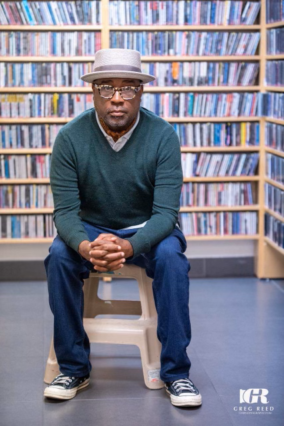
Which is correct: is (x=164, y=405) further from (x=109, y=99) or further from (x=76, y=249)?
(x=109, y=99)

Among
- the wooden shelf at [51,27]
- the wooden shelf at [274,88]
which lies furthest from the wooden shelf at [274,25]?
the wooden shelf at [51,27]

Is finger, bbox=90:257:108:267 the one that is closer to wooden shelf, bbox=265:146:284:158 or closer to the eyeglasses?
the eyeglasses

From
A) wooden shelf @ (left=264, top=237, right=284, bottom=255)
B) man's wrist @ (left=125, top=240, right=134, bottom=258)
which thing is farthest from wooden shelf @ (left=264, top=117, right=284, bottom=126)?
man's wrist @ (left=125, top=240, right=134, bottom=258)

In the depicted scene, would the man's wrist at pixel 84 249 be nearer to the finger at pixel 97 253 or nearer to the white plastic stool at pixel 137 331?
the finger at pixel 97 253

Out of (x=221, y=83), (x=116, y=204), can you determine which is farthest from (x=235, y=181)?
(x=116, y=204)

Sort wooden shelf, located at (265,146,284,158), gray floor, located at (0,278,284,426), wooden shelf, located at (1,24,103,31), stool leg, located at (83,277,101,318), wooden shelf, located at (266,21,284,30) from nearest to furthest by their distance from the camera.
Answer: gray floor, located at (0,278,284,426), stool leg, located at (83,277,101,318), wooden shelf, located at (266,21,284,30), wooden shelf, located at (265,146,284,158), wooden shelf, located at (1,24,103,31)

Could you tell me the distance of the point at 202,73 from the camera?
4684 millimetres

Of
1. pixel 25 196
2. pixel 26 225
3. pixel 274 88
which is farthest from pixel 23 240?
pixel 274 88

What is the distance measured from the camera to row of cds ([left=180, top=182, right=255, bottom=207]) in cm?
480

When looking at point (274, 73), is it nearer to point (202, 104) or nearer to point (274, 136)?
point (274, 136)

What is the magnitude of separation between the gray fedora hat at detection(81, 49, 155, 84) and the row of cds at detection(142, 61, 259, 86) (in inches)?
66.2

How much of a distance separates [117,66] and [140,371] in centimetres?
124

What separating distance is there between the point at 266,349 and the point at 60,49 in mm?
2287

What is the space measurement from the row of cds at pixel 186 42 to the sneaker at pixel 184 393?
247cm
